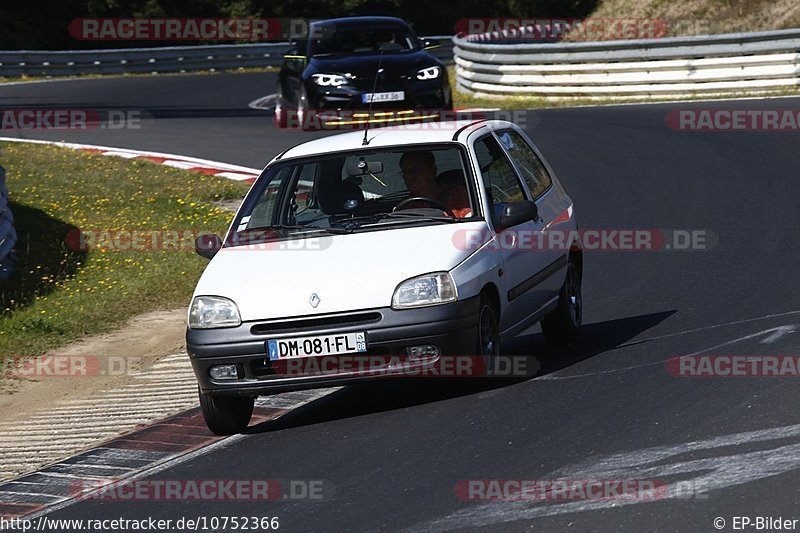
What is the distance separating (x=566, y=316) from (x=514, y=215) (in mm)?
1400

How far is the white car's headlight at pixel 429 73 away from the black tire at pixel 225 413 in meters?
13.0

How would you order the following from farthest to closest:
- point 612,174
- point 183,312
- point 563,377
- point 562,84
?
1. point 562,84
2. point 612,174
3. point 183,312
4. point 563,377

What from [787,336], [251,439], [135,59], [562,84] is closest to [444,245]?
[251,439]

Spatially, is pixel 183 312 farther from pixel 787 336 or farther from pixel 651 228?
pixel 787 336

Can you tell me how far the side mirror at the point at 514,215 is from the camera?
8.59 metres

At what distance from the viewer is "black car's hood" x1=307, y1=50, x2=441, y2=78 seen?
20.7 metres

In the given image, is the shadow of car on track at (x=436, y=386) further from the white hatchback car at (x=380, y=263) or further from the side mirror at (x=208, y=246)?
the side mirror at (x=208, y=246)

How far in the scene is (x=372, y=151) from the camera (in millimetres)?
8977

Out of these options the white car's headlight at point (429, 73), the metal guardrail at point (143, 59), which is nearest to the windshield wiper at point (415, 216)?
the white car's headlight at point (429, 73)

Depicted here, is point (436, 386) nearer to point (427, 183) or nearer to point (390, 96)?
point (427, 183)

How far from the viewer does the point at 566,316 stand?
32.0 feet

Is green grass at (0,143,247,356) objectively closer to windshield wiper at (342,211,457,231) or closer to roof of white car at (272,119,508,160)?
roof of white car at (272,119,508,160)

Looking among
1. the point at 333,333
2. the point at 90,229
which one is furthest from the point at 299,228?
the point at 90,229

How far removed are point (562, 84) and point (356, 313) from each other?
67.5 feet
